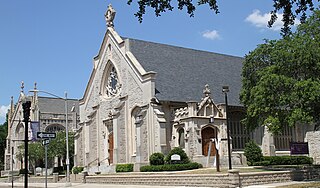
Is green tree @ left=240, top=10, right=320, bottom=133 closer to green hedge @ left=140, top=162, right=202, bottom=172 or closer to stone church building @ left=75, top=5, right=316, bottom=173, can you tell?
green hedge @ left=140, top=162, right=202, bottom=172

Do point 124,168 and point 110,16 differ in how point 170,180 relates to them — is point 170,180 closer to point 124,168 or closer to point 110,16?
point 124,168

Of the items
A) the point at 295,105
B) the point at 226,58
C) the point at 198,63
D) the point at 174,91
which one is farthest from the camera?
the point at 226,58

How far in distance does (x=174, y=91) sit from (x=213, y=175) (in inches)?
641

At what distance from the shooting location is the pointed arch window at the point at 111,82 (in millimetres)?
45125

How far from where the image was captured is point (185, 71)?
43.6 m

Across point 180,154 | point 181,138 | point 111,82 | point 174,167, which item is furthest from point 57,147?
point 174,167

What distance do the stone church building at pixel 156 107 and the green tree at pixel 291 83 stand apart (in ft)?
30.1

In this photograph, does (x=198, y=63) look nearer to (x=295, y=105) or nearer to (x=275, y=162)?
(x=275, y=162)

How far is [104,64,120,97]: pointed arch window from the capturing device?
45.1 metres

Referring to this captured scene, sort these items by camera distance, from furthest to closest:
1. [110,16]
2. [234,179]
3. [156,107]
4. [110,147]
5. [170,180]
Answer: [110,16] → [110,147] → [156,107] → [170,180] → [234,179]

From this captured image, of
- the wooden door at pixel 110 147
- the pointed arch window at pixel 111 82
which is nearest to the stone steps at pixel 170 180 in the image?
the wooden door at pixel 110 147

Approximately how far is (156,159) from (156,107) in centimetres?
463

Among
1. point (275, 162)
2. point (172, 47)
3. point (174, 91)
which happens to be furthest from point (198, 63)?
point (275, 162)

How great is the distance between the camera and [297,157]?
Answer: 124ft
